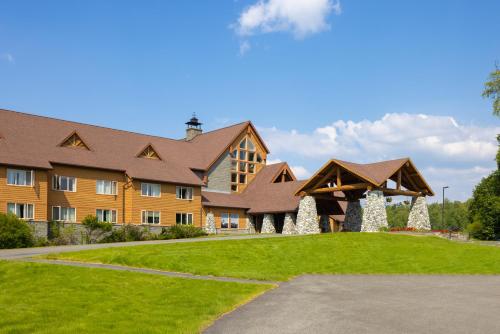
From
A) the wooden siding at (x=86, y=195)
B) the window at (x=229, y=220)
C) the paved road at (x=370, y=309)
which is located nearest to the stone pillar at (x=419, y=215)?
the window at (x=229, y=220)

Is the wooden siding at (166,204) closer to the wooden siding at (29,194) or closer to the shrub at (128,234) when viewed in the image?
the shrub at (128,234)

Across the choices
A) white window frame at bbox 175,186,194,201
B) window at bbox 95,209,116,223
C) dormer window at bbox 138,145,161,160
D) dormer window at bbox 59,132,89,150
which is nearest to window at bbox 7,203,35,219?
window at bbox 95,209,116,223

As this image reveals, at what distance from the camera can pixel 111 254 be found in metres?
27.9

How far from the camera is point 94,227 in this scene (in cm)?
4344

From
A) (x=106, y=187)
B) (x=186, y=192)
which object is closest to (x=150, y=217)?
(x=186, y=192)

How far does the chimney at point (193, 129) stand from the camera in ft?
214

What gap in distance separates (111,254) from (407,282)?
14.6 meters

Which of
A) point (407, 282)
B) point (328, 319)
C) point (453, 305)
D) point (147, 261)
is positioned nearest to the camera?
point (328, 319)

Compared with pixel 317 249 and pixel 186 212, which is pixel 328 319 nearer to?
pixel 317 249

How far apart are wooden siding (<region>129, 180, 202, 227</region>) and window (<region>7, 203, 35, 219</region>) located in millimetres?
8891

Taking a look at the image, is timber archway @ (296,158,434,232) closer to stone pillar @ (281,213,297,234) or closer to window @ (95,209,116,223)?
stone pillar @ (281,213,297,234)

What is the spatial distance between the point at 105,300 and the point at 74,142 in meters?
32.1

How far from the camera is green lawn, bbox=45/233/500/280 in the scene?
25.5 meters

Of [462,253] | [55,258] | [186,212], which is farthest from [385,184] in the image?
[55,258]
